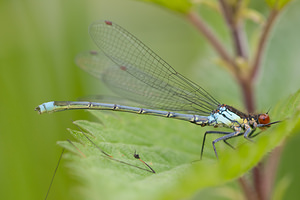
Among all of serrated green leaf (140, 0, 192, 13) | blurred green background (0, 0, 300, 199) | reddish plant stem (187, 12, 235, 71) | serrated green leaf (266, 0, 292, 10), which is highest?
serrated green leaf (266, 0, 292, 10)

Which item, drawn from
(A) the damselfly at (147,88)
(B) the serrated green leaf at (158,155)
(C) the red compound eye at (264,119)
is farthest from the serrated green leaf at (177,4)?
(C) the red compound eye at (264,119)

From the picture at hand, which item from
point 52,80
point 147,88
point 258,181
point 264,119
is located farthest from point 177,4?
point 52,80

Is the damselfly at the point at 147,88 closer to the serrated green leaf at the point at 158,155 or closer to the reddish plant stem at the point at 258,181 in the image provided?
the serrated green leaf at the point at 158,155

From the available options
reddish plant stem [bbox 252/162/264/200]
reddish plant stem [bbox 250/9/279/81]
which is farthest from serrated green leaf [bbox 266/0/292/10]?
reddish plant stem [bbox 252/162/264/200]

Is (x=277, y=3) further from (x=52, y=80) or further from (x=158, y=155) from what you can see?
(x=52, y=80)

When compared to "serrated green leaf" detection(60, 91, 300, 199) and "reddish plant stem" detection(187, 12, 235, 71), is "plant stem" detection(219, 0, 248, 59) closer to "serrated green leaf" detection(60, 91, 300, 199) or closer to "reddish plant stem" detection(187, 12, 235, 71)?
"reddish plant stem" detection(187, 12, 235, 71)

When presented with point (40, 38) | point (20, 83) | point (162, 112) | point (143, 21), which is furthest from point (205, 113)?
point (143, 21)
